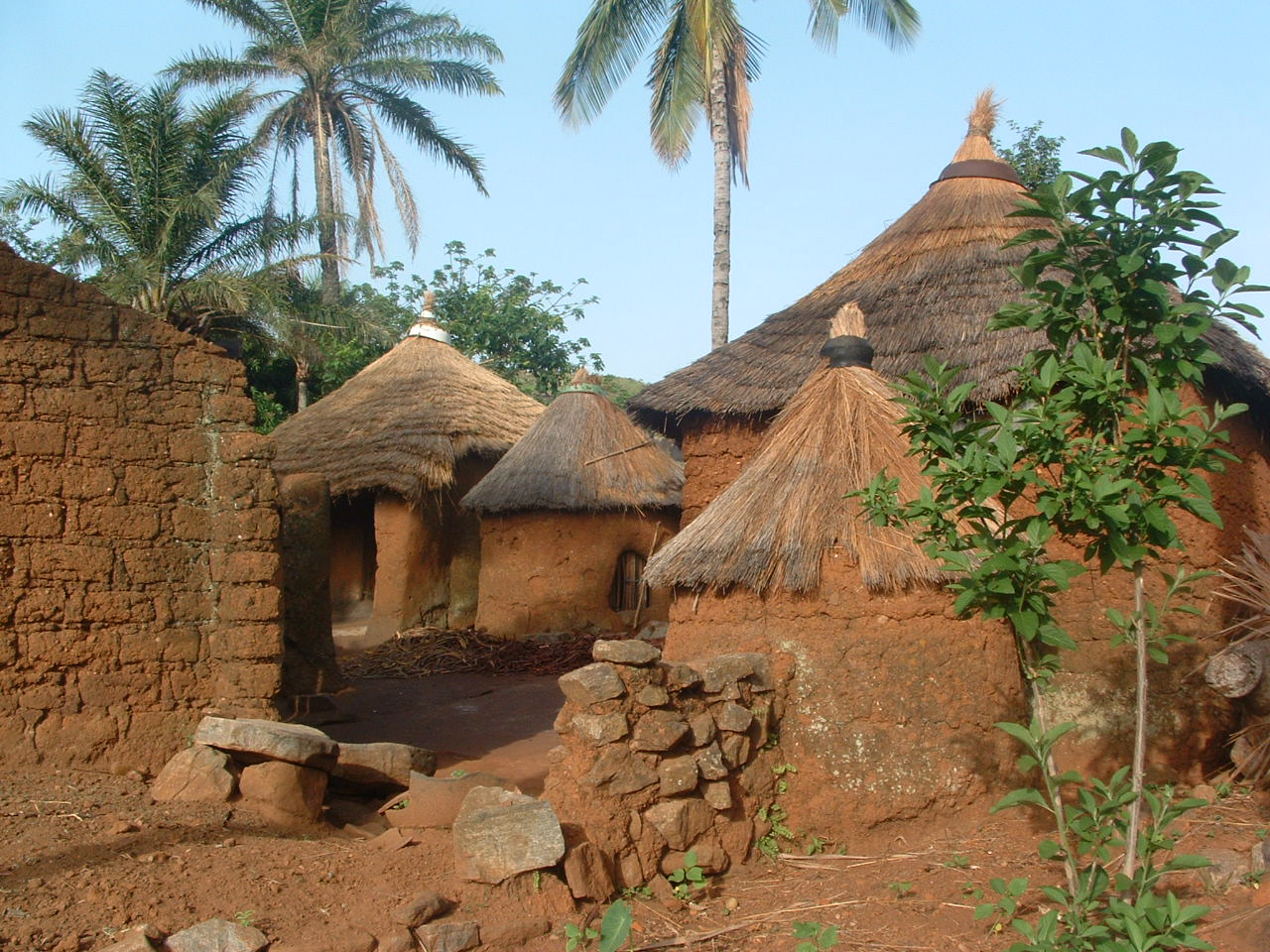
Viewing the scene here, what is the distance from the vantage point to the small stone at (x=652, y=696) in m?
5.43

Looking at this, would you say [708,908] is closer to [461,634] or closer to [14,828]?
[14,828]

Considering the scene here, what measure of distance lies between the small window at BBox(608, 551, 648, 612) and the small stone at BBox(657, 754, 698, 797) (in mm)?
8869

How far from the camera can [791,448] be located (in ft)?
22.2

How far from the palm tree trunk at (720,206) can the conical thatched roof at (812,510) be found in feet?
30.9

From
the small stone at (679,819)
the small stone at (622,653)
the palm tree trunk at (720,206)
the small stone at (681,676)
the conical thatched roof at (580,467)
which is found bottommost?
the small stone at (679,819)

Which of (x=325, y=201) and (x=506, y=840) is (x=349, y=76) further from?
(x=506, y=840)

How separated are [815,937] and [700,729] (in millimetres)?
1265

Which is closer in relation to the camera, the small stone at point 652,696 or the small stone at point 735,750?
the small stone at point 652,696

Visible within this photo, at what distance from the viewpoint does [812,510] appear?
624cm

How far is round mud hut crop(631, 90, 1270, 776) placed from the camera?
6.84 meters

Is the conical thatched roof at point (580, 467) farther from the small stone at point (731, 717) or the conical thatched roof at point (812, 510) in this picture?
the small stone at point (731, 717)

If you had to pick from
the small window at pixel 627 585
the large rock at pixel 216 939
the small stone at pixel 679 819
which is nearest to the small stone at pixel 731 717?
the small stone at pixel 679 819

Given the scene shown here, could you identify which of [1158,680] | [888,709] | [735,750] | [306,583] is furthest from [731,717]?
[306,583]

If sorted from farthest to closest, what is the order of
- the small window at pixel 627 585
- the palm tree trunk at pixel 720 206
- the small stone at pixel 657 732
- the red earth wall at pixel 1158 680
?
the palm tree trunk at pixel 720 206 → the small window at pixel 627 585 → the red earth wall at pixel 1158 680 → the small stone at pixel 657 732
